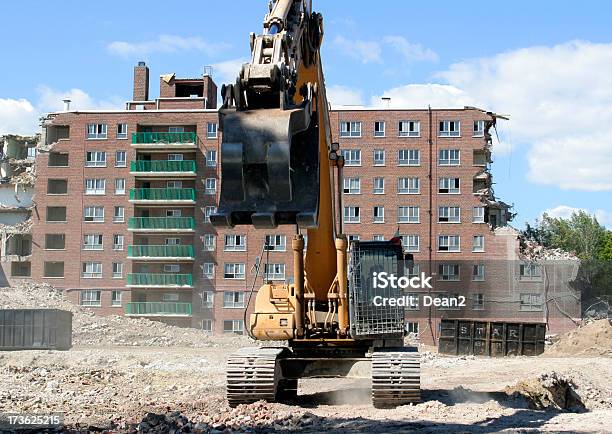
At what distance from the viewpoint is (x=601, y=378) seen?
29391 mm

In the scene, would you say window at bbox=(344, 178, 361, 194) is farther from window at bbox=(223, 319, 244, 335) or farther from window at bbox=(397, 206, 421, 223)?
window at bbox=(223, 319, 244, 335)

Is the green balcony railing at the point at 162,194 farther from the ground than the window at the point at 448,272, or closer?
farther from the ground

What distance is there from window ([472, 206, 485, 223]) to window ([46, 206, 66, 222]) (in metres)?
36.3

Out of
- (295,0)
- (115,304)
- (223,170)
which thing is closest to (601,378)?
(295,0)

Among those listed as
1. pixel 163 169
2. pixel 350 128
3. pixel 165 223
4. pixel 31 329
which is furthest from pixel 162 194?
pixel 31 329

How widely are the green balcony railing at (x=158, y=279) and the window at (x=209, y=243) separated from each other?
295 cm

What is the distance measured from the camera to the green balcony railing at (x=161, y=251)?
76000mm

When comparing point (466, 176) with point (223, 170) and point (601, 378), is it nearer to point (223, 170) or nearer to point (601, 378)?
point (601, 378)

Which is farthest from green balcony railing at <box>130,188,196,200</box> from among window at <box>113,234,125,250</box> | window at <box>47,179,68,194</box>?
window at <box>47,179,68,194</box>

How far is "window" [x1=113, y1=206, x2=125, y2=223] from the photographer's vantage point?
255 feet

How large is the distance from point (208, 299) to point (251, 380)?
5997cm

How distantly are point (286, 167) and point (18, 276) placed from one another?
240 feet

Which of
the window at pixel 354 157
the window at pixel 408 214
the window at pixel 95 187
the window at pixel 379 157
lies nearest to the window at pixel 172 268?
the window at pixel 95 187

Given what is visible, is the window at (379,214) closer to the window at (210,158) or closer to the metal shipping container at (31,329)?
the window at (210,158)
